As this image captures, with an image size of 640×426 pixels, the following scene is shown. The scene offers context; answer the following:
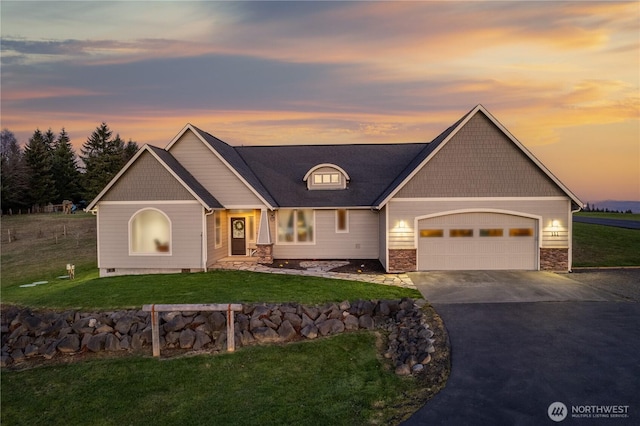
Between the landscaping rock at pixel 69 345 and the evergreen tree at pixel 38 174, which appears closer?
the landscaping rock at pixel 69 345

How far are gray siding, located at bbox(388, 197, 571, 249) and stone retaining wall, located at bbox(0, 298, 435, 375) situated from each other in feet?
16.6

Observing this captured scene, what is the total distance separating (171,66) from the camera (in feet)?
69.7

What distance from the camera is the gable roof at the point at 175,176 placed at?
1581 cm

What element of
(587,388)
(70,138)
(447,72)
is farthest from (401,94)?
(70,138)

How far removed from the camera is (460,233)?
1590 centimetres

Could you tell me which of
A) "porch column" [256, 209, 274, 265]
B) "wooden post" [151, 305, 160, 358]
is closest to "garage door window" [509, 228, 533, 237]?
"porch column" [256, 209, 274, 265]

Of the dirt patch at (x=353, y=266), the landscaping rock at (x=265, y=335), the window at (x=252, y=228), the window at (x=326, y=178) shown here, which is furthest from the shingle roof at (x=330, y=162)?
the landscaping rock at (x=265, y=335)

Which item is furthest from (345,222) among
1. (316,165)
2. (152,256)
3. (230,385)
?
(230,385)

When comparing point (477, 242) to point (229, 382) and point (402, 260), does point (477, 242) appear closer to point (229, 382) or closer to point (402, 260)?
point (402, 260)

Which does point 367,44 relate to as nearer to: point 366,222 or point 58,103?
point 366,222

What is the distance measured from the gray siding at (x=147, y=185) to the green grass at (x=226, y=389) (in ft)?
27.2

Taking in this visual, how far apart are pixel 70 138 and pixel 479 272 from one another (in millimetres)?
71967

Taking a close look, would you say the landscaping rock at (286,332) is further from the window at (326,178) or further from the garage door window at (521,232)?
the window at (326,178)

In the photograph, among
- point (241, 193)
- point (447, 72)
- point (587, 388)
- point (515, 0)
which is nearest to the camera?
point (587, 388)
